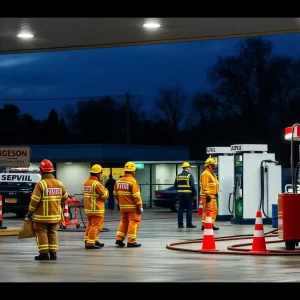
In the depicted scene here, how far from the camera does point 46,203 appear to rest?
16844 mm

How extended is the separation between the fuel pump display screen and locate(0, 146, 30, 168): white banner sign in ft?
26.3

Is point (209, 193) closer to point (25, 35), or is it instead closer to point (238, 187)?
point (238, 187)

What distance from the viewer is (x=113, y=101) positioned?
332 ft

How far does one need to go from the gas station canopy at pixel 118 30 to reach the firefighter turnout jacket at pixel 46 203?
8.83 feet

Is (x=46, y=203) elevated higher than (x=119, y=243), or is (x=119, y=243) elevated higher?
(x=46, y=203)

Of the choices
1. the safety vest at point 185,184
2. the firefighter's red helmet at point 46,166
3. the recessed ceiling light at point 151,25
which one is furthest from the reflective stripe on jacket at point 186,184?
the recessed ceiling light at point 151,25

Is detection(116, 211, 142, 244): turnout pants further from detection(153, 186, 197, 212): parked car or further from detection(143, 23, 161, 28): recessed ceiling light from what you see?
detection(153, 186, 197, 212): parked car

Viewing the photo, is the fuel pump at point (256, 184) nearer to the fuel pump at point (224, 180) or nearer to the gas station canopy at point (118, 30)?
the fuel pump at point (224, 180)

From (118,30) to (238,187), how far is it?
54.0 feet

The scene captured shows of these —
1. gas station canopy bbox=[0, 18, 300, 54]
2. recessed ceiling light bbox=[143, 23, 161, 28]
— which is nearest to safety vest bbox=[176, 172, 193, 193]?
gas station canopy bbox=[0, 18, 300, 54]

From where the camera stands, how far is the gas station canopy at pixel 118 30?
14.6 m

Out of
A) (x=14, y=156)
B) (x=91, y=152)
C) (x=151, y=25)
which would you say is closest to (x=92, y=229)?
(x=151, y=25)

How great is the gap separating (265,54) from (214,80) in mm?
6656

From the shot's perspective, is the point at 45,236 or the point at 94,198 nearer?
the point at 45,236
